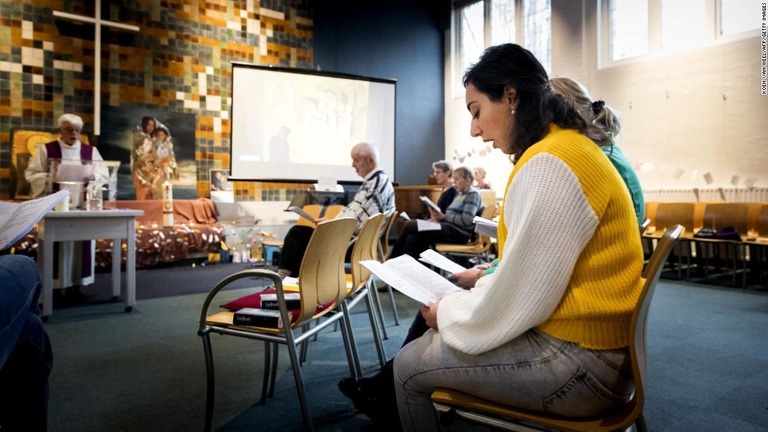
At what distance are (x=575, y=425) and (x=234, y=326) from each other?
1.10 m

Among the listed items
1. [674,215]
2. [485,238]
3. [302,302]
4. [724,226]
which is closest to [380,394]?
[302,302]

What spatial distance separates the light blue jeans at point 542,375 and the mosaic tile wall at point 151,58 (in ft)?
21.8

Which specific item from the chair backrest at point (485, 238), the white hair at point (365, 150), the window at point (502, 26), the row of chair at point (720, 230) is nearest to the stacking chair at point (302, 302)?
the white hair at point (365, 150)

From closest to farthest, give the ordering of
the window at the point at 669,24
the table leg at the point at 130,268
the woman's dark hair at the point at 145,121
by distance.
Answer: the table leg at the point at 130,268
the window at the point at 669,24
the woman's dark hair at the point at 145,121

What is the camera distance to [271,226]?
7.25 metres

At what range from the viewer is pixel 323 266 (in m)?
1.72

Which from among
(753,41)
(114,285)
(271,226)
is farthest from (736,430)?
(271,226)

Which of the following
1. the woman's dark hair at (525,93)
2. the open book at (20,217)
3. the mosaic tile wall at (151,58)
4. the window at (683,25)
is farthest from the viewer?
the mosaic tile wall at (151,58)

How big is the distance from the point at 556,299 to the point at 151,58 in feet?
23.7

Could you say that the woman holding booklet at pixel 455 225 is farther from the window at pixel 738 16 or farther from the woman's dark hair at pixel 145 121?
the woman's dark hair at pixel 145 121

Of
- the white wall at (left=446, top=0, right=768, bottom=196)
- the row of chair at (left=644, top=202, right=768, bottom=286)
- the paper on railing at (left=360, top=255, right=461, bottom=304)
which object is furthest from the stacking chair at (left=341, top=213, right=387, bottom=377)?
the white wall at (left=446, top=0, right=768, bottom=196)

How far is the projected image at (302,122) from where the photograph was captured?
21.6 ft

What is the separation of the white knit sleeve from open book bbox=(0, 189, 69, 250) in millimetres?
1141

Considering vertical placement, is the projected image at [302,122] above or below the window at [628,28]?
below
